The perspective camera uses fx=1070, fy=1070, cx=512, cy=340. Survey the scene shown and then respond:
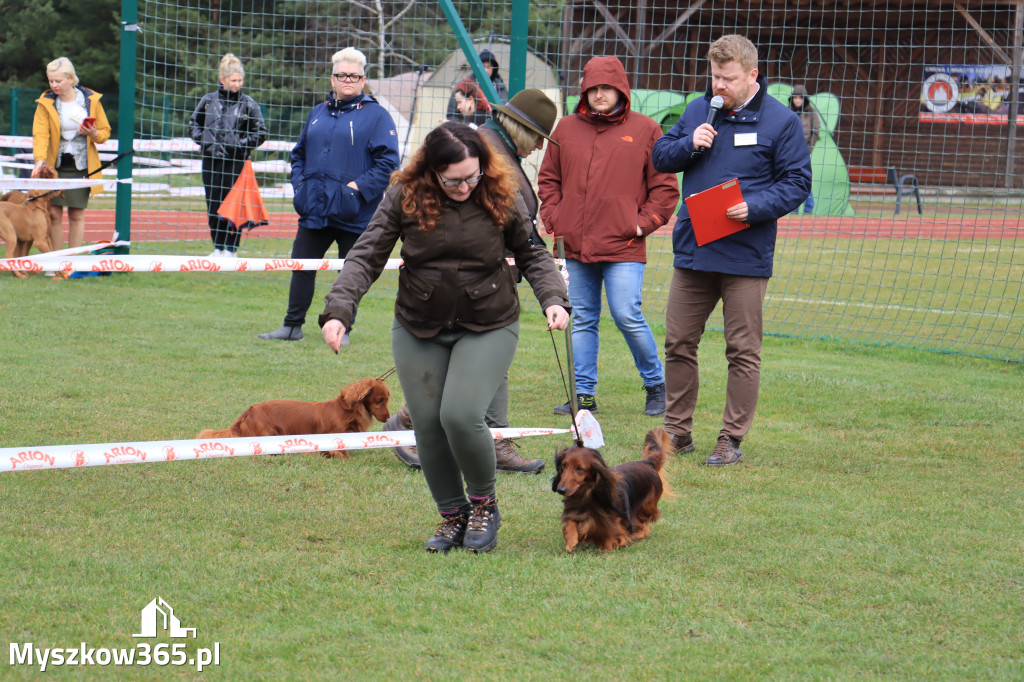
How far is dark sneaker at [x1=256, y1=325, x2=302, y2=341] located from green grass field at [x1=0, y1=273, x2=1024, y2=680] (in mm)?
1061

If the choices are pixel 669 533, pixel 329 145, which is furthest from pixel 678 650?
pixel 329 145

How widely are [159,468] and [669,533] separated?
241 cm

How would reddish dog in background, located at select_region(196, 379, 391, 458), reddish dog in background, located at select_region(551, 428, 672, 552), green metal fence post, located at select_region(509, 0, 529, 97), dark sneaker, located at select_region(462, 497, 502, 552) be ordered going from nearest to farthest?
reddish dog in background, located at select_region(551, 428, 672, 552) → dark sneaker, located at select_region(462, 497, 502, 552) → reddish dog in background, located at select_region(196, 379, 391, 458) → green metal fence post, located at select_region(509, 0, 529, 97)

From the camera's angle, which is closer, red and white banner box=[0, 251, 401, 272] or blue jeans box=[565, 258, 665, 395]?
red and white banner box=[0, 251, 401, 272]

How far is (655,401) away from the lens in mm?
6621

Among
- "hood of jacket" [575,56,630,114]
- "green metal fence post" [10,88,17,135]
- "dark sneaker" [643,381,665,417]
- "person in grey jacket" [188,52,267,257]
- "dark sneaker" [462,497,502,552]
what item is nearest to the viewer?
"dark sneaker" [462,497,502,552]

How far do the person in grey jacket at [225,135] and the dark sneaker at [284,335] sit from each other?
3245 mm

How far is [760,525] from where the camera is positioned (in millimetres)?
4445

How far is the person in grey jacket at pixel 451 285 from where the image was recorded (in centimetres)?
373

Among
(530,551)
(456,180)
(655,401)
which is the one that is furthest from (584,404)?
(456,180)

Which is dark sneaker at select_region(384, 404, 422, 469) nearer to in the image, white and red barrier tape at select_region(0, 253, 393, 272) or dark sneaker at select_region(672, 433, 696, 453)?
white and red barrier tape at select_region(0, 253, 393, 272)

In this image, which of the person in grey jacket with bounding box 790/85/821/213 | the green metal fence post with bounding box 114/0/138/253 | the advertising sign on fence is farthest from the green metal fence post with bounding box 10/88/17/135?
the advertising sign on fence

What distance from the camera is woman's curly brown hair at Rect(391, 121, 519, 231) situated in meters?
3.67

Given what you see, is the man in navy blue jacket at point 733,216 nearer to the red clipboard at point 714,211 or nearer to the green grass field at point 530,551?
the red clipboard at point 714,211
